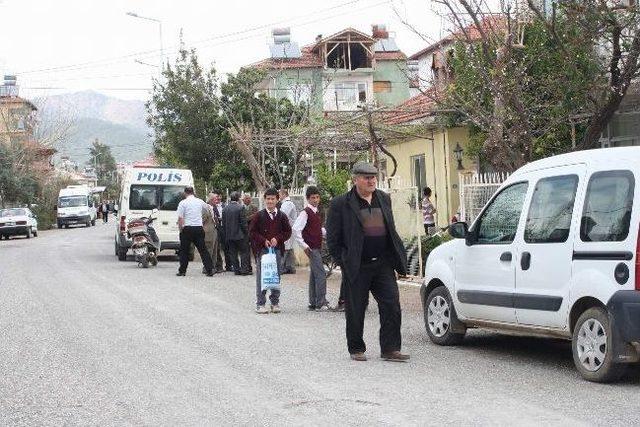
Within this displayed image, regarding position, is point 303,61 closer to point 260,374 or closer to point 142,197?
point 142,197

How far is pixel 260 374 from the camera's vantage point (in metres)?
9.63

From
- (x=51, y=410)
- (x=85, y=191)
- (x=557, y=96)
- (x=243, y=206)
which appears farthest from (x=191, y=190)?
(x=85, y=191)

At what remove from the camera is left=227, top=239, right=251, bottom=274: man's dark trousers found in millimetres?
22984

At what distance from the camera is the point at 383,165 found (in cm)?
3409

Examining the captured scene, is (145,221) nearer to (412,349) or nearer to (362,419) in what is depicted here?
(412,349)

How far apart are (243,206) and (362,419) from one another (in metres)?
15.7

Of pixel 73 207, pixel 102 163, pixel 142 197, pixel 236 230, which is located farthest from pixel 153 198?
pixel 102 163

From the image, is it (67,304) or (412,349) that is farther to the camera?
(67,304)

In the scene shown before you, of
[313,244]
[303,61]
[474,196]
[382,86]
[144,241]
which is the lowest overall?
[144,241]

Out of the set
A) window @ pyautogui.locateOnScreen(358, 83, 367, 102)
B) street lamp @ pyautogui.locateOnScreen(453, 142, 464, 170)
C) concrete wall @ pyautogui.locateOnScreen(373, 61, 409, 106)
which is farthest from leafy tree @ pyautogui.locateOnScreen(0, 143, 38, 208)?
street lamp @ pyautogui.locateOnScreen(453, 142, 464, 170)

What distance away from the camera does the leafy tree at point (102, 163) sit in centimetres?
16140

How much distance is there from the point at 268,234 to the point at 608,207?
7.22 metres

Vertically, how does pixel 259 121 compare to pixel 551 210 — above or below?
Result: above

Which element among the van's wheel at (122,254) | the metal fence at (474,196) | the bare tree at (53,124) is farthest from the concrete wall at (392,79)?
the metal fence at (474,196)
